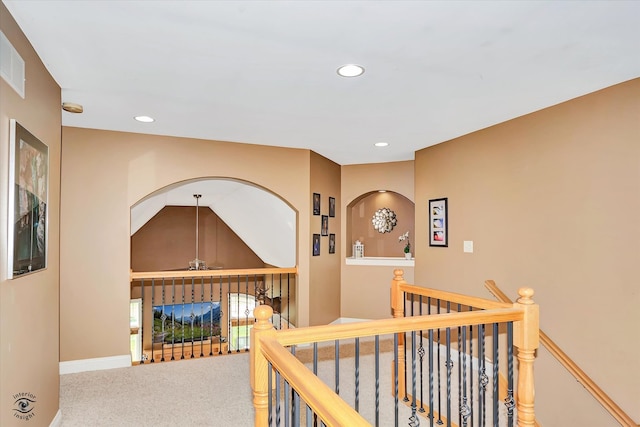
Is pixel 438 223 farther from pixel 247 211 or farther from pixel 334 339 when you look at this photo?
pixel 247 211

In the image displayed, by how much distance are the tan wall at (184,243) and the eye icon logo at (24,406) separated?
693 centimetres

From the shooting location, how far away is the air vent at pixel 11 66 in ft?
5.98

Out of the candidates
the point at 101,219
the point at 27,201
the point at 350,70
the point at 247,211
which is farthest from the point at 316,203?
the point at 27,201

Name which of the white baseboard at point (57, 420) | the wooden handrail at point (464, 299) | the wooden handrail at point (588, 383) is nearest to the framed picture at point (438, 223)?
the wooden handrail at point (588, 383)

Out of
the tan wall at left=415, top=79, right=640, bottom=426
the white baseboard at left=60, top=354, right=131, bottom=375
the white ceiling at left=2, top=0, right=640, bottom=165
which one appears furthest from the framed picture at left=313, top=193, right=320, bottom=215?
the white baseboard at left=60, top=354, right=131, bottom=375

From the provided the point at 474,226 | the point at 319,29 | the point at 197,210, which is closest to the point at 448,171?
the point at 474,226

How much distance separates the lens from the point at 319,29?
80.4 inches

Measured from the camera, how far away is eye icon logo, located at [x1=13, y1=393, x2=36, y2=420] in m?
2.07

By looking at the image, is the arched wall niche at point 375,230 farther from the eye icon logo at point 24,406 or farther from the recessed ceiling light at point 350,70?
the eye icon logo at point 24,406

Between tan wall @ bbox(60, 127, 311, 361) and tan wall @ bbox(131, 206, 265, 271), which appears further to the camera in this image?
tan wall @ bbox(131, 206, 265, 271)

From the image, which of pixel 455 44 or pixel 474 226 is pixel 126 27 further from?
pixel 474 226

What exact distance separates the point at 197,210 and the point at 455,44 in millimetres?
7799

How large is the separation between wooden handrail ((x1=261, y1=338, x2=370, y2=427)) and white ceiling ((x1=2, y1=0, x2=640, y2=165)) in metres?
1.48

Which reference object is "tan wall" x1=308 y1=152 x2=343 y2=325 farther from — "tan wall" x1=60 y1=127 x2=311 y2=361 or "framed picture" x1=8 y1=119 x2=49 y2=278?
"framed picture" x1=8 y1=119 x2=49 y2=278
